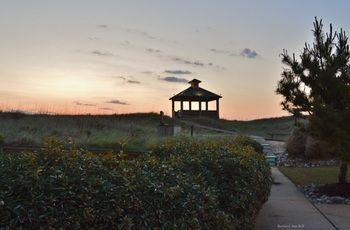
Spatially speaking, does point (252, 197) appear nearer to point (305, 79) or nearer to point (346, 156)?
point (346, 156)

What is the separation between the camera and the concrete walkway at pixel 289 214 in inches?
305

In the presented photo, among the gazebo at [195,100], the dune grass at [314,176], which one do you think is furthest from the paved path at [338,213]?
the gazebo at [195,100]

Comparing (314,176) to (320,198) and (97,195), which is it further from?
(97,195)

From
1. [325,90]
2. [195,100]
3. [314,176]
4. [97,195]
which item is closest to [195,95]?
[195,100]

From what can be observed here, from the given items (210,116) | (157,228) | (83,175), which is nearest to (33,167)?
(83,175)

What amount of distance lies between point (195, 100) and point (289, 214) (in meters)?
42.5

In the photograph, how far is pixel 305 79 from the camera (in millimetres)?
11391

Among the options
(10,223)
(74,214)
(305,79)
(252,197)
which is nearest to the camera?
(10,223)

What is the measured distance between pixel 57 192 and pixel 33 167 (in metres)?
0.43

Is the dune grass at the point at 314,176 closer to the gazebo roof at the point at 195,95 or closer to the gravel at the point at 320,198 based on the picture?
the gravel at the point at 320,198

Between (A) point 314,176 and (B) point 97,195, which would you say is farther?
(A) point 314,176

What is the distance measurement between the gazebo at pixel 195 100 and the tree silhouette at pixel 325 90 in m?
36.7

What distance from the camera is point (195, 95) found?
48.6 m

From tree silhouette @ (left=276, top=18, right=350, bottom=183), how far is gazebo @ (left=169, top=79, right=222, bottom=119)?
120 ft
